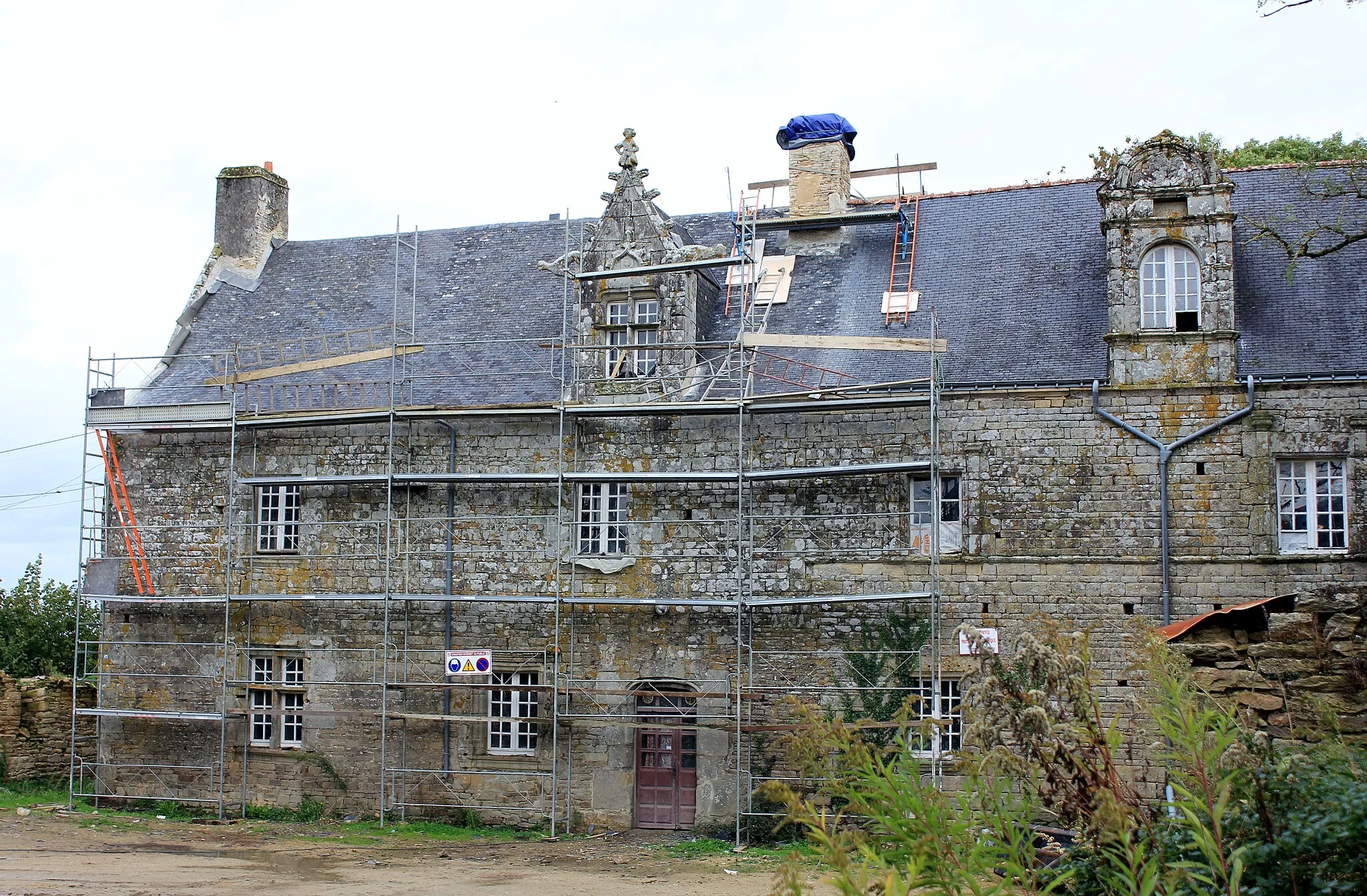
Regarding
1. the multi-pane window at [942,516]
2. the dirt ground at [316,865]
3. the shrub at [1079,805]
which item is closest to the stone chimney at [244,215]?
the dirt ground at [316,865]

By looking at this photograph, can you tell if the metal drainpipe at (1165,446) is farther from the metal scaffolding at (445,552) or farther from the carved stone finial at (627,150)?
the carved stone finial at (627,150)

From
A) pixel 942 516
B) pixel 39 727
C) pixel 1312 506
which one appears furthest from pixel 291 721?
pixel 1312 506

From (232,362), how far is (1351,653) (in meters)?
16.8

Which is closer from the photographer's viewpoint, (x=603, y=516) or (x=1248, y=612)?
(x=1248, y=612)

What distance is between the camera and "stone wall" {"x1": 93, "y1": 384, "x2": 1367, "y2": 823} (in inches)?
658

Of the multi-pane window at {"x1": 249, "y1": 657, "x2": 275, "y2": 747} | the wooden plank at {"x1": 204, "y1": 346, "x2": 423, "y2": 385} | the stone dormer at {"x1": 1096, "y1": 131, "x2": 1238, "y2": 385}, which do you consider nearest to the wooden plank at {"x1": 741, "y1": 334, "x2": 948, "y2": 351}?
the stone dormer at {"x1": 1096, "y1": 131, "x2": 1238, "y2": 385}

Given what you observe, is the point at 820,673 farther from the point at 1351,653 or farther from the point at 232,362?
the point at 232,362

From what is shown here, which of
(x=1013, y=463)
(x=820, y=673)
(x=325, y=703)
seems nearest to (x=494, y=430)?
(x=325, y=703)

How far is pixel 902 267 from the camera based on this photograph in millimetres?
19891

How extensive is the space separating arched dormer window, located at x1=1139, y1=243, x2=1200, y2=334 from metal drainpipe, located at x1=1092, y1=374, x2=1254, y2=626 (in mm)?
1216

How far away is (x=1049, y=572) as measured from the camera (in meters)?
17.0

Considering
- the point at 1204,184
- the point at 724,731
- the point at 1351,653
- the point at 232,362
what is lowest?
the point at 724,731

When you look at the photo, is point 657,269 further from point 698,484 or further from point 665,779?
point 665,779

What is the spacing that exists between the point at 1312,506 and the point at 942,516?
179 inches
